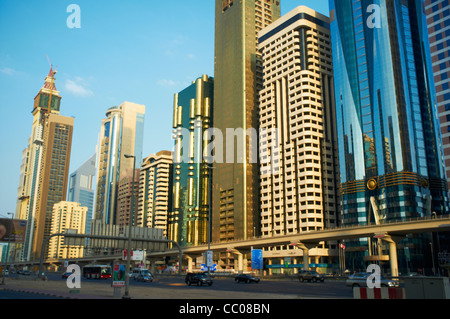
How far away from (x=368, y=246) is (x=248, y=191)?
50.3 m

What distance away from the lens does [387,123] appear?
120 meters

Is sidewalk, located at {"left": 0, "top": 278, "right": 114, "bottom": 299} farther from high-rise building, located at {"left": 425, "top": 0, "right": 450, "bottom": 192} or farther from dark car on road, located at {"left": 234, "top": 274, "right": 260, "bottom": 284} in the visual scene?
high-rise building, located at {"left": 425, "top": 0, "right": 450, "bottom": 192}

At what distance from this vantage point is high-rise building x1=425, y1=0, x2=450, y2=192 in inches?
4237

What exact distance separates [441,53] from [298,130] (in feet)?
161

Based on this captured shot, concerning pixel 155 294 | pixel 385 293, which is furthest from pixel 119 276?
pixel 385 293

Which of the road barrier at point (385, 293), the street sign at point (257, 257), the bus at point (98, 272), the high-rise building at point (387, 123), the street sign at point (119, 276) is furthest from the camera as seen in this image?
the high-rise building at point (387, 123)

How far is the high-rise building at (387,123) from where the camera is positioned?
116500mm

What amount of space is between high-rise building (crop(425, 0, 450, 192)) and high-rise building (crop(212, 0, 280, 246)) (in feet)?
225

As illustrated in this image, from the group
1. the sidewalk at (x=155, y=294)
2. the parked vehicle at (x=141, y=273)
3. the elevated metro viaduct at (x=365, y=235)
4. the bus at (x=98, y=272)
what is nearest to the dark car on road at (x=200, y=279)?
the sidewalk at (x=155, y=294)

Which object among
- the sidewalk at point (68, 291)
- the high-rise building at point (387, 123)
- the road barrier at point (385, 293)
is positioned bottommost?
the sidewalk at point (68, 291)

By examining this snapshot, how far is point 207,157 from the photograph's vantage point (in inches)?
7672

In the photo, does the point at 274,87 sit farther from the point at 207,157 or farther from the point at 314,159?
the point at 207,157

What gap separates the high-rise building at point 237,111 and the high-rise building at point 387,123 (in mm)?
39308

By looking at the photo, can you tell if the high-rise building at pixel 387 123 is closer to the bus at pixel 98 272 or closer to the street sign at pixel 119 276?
the bus at pixel 98 272
